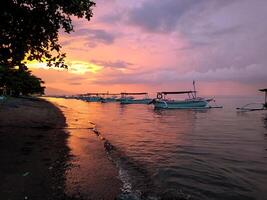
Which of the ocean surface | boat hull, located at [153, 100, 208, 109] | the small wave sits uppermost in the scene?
boat hull, located at [153, 100, 208, 109]

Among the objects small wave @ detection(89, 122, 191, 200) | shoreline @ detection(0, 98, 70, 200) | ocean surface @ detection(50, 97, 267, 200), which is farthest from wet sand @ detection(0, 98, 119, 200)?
ocean surface @ detection(50, 97, 267, 200)

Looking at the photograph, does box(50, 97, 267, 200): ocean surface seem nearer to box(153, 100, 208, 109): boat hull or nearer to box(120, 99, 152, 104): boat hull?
box(153, 100, 208, 109): boat hull

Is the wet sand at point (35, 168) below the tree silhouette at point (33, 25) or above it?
Answer: below

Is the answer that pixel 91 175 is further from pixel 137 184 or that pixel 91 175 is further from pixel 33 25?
pixel 33 25

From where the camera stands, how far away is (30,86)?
102 m

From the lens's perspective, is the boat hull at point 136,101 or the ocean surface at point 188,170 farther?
the boat hull at point 136,101

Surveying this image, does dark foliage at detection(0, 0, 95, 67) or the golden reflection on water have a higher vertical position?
dark foliage at detection(0, 0, 95, 67)

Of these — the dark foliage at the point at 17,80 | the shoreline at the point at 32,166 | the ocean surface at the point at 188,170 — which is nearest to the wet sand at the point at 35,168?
the shoreline at the point at 32,166

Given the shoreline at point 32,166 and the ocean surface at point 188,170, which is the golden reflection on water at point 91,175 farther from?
the shoreline at point 32,166

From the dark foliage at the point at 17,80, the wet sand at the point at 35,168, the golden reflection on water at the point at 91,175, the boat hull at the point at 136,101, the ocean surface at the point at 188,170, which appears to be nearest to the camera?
the wet sand at the point at 35,168

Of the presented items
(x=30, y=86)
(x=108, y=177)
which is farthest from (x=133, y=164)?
(x=30, y=86)

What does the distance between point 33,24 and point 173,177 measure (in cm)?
1031

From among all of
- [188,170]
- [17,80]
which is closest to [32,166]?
[188,170]

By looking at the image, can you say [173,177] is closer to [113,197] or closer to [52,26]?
[113,197]
